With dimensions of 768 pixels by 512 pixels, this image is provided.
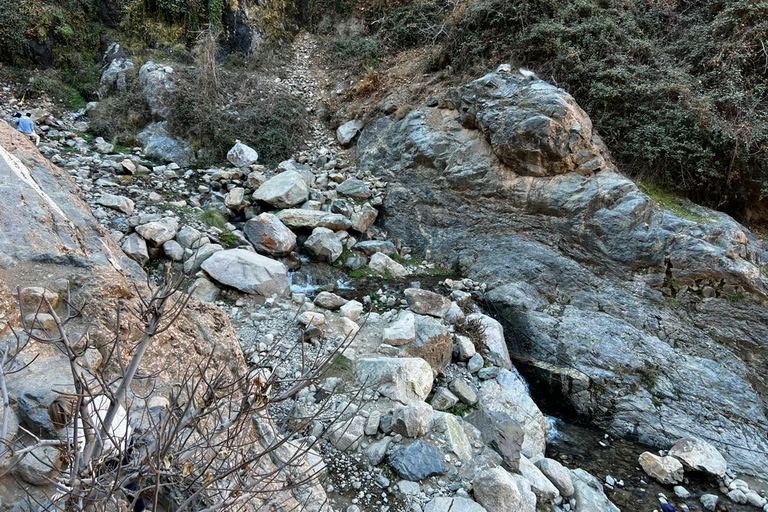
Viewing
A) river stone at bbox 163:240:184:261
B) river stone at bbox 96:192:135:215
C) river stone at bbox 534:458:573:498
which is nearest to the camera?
river stone at bbox 534:458:573:498

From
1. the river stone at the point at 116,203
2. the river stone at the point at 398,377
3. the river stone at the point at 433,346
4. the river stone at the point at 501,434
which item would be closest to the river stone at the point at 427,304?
the river stone at the point at 433,346

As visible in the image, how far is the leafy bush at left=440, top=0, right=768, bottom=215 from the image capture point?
271 inches

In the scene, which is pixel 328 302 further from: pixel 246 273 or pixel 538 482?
pixel 538 482

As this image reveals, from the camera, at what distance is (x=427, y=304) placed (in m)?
5.69

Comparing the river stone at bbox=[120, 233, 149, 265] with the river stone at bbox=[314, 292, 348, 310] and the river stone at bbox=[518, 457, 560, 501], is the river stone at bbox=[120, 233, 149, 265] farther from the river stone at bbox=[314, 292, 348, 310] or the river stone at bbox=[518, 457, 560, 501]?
the river stone at bbox=[518, 457, 560, 501]

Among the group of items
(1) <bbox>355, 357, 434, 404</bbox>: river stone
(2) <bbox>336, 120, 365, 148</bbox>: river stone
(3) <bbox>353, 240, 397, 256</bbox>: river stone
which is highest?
(2) <bbox>336, 120, 365, 148</bbox>: river stone

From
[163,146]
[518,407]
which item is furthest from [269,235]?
[518,407]

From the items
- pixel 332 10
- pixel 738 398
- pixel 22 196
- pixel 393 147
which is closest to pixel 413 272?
pixel 393 147

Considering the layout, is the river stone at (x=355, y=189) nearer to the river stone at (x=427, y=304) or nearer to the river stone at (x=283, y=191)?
the river stone at (x=283, y=191)

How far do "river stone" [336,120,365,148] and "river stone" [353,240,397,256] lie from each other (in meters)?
3.28

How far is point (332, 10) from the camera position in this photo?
42.2 ft

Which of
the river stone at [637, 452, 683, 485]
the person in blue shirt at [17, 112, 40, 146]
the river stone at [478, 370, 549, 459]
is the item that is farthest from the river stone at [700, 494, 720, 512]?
the person in blue shirt at [17, 112, 40, 146]

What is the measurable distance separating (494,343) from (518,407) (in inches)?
39.9

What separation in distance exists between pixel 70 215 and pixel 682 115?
8824mm
